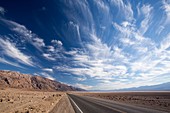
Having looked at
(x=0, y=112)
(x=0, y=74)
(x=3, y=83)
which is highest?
(x=0, y=74)

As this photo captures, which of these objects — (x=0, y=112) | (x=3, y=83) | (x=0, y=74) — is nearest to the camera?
(x=0, y=112)

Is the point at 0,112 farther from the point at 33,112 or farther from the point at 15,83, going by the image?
the point at 15,83

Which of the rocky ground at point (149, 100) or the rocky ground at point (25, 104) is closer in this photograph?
the rocky ground at point (25, 104)

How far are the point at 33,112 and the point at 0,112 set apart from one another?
3136mm

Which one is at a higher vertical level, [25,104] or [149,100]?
[149,100]

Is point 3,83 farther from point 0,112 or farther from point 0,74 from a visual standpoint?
point 0,112

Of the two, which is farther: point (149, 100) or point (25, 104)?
point (149, 100)

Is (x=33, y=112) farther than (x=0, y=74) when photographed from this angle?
No

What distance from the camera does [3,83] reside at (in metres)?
174

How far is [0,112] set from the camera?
16.3 metres

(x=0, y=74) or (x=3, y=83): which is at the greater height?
(x=0, y=74)

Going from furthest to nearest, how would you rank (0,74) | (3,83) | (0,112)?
(0,74) → (3,83) → (0,112)

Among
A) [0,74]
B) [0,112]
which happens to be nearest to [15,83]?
[0,74]

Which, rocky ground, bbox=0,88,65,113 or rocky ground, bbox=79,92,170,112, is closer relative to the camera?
rocky ground, bbox=0,88,65,113
